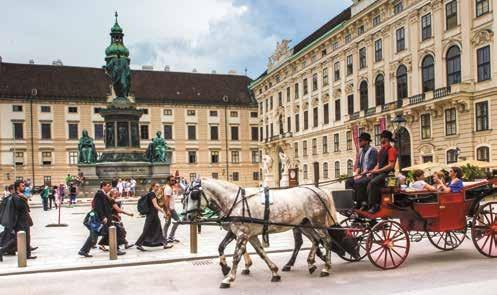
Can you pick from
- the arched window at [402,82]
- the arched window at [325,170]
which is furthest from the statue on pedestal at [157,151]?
the arched window at [325,170]

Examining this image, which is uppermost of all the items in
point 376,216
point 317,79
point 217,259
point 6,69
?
point 6,69

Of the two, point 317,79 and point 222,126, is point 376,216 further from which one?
point 222,126

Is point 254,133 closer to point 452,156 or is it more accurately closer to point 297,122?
point 297,122

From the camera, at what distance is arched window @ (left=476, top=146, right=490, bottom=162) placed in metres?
29.9

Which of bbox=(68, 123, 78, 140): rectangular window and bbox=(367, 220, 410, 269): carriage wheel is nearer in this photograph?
bbox=(367, 220, 410, 269): carriage wheel

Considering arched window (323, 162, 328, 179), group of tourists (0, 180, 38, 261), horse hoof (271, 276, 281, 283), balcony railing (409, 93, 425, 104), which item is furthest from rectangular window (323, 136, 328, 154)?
horse hoof (271, 276, 281, 283)

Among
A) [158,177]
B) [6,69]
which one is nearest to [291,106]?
[158,177]

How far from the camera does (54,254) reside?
1196 cm

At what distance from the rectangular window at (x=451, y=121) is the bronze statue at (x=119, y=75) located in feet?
74.0

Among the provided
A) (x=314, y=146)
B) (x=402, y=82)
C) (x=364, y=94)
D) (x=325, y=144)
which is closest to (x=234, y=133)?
(x=314, y=146)

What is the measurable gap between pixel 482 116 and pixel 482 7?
22.8ft

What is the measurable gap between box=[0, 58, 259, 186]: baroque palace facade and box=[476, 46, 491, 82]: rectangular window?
4511cm

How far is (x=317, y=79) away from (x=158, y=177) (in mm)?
24800

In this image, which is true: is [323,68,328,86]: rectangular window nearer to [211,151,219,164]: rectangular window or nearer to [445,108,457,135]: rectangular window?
[445,108,457,135]: rectangular window
